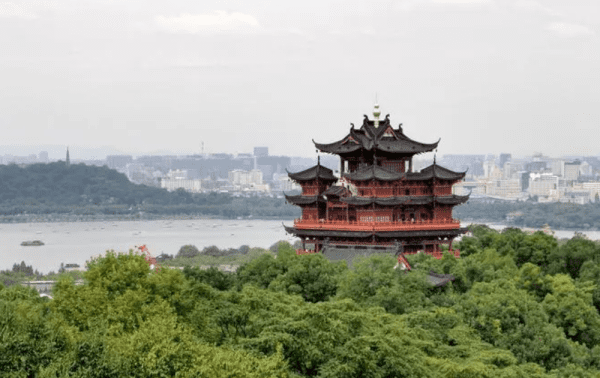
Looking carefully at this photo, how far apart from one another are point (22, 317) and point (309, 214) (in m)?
21.5

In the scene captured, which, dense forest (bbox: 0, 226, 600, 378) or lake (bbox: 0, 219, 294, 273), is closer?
dense forest (bbox: 0, 226, 600, 378)

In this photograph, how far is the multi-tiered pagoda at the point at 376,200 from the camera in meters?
36.2

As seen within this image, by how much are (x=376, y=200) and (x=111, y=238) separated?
390 feet

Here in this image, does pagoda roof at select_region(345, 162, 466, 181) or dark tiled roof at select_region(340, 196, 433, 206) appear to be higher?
pagoda roof at select_region(345, 162, 466, 181)

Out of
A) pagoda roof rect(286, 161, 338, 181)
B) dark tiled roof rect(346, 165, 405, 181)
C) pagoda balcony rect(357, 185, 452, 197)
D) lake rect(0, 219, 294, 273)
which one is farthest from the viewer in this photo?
lake rect(0, 219, 294, 273)

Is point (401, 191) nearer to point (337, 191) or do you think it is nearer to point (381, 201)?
point (381, 201)

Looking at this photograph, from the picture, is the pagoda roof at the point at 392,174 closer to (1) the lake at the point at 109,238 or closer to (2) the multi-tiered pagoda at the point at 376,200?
(2) the multi-tiered pagoda at the point at 376,200

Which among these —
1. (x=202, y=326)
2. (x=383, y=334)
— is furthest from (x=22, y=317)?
(x=383, y=334)

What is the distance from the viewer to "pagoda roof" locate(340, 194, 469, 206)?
36.1m

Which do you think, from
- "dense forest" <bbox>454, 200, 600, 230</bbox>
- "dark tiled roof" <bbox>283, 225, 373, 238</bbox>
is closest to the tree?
"dark tiled roof" <bbox>283, 225, 373, 238</bbox>

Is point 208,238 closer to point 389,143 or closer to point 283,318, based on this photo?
point 389,143

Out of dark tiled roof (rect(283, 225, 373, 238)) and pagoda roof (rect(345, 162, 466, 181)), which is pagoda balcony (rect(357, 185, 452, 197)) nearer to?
pagoda roof (rect(345, 162, 466, 181))

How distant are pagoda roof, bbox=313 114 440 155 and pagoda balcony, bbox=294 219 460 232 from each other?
2.59 m

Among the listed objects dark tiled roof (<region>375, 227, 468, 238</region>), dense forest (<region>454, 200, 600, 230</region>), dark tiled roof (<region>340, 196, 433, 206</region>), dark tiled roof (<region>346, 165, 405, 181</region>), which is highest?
dark tiled roof (<region>346, 165, 405, 181</region>)
